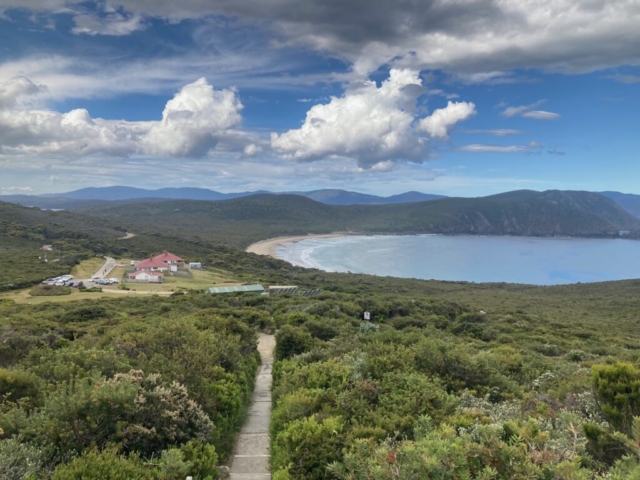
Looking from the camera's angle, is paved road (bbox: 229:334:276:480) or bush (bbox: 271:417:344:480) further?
paved road (bbox: 229:334:276:480)

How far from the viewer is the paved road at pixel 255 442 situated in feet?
24.8

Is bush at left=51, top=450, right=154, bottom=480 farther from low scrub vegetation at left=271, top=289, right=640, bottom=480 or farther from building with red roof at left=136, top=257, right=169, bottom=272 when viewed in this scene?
building with red roof at left=136, top=257, right=169, bottom=272

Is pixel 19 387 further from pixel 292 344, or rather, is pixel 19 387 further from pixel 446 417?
pixel 292 344

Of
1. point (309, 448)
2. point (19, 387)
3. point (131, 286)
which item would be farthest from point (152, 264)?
point (309, 448)

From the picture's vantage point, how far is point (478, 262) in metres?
116

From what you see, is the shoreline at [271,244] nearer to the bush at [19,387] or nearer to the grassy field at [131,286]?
the grassy field at [131,286]

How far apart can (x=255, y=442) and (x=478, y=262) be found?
4581 inches

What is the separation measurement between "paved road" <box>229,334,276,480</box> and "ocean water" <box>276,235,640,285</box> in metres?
78.9

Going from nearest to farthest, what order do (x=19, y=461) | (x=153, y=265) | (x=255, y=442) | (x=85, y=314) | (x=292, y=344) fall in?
(x=19, y=461) < (x=255, y=442) < (x=292, y=344) < (x=85, y=314) < (x=153, y=265)

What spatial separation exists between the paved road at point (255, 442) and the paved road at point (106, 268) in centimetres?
4786

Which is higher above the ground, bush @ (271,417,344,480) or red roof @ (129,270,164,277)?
bush @ (271,417,344,480)

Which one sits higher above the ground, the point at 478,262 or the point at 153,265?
the point at 153,265

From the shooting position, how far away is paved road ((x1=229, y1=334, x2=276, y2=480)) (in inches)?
297

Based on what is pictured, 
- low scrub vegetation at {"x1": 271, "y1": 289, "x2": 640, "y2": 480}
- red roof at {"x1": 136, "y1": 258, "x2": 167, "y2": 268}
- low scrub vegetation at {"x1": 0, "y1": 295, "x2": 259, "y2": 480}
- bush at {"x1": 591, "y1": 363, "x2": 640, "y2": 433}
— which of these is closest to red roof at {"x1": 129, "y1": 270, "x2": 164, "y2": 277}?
red roof at {"x1": 136, "y1": 258, "x2": 167, "y2": 268}
